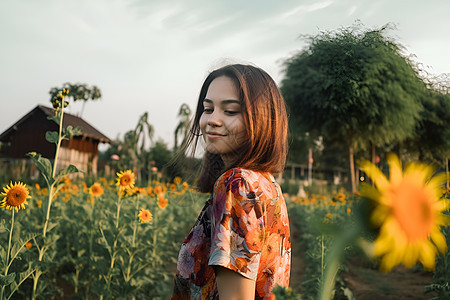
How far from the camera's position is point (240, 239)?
33.9 inches

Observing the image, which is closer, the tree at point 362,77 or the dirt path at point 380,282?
the tree at point 362,77

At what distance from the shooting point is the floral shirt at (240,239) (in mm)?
852

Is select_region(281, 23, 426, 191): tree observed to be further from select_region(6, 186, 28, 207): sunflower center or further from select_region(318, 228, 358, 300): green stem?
select_region(6, 186, 28, 207): sunflower center

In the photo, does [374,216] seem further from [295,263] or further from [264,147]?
[295,263]

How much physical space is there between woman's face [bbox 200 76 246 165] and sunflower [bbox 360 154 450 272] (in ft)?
2.62

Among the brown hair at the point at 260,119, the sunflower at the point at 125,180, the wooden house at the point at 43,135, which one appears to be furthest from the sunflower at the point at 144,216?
the brown hair at the point at 260,119

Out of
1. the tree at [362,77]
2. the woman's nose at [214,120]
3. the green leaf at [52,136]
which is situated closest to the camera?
the tree at [362,77]

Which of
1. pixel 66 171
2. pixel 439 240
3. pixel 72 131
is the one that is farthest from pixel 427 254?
pixel 72 131

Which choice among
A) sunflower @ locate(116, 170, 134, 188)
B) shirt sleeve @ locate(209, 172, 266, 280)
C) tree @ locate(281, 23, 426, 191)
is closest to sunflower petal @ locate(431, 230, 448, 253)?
tree @ locate(281, 23, 426, 191)

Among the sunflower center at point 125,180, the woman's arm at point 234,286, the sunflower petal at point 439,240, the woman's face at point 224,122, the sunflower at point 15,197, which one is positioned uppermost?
the woman's face at point 224,122

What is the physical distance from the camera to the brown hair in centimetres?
113

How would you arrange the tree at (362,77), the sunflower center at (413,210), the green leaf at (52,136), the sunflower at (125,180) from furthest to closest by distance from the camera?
the sunflower at (125,180) → the green leaf at (52,136) → the tree at (362,77) → the sunflower center at (413,210)

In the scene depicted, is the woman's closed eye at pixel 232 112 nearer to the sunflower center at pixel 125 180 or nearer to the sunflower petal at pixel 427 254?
the sunflower petal at pixel 427 254

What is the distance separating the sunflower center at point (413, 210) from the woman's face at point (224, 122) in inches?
32.5
